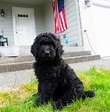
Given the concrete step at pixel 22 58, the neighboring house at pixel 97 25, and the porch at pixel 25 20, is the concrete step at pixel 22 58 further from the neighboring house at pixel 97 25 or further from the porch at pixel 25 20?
the porch at pixel 25 20

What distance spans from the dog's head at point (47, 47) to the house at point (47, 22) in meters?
5.11

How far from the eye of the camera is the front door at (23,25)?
390 inches

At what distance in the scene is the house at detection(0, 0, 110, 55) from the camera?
26.1ft

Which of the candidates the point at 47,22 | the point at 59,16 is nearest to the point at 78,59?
the point at 59,16

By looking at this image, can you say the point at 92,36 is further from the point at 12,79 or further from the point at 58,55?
the point at 58,55

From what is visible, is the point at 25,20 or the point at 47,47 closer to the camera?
the point at 47,47

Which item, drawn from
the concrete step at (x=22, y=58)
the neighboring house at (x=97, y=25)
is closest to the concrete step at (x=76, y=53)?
the concrete step at (x=22, y=58)

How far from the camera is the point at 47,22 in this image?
406 inches

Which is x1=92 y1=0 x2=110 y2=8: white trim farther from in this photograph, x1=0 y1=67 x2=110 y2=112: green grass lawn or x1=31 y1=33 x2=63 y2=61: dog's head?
x1=31 y1=33 x2=63 y2=61: dog's head

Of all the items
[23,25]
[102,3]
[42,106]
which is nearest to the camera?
[42,106]

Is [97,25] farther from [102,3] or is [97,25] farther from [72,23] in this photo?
[72,23]

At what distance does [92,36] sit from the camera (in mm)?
8258

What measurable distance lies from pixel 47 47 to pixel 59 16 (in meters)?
6.79

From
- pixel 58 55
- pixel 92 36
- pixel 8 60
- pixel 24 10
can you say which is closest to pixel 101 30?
pixel 92 36
